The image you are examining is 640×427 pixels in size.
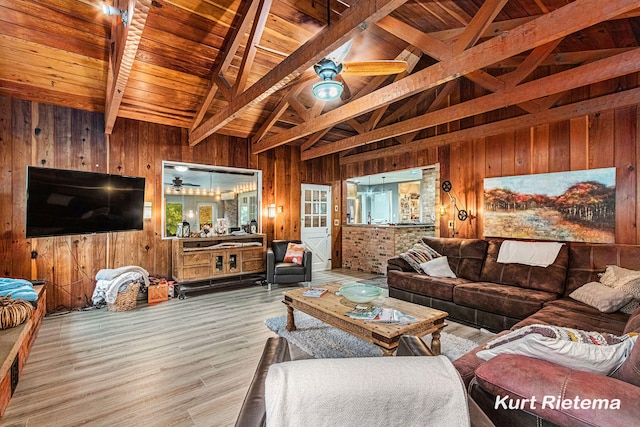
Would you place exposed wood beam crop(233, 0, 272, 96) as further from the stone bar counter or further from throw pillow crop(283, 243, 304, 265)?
the stone bar counter

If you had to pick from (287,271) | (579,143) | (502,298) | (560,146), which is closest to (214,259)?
(287,271)

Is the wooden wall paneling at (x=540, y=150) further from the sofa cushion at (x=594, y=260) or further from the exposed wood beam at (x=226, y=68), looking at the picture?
the exposed wood beam at (x=226, y=68)

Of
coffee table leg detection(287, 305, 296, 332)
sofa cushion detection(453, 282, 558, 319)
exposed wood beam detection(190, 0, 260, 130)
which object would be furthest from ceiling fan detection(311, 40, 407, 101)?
sofa cushion detection(453, 282, 558, 319)

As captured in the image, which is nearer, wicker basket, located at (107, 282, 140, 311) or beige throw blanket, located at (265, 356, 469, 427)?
beige throw blanket, located at (265, 356, 469, 427)

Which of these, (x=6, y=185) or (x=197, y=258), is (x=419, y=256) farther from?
(x=6, y=185)

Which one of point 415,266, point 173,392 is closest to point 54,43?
point 173,392

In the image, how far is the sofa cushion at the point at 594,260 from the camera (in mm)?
3078

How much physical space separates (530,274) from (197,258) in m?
4.71

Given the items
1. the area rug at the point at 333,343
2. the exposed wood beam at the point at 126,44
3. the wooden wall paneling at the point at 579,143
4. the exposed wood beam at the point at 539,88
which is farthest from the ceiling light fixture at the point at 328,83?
the wooden wall paneling at the point at 579,143

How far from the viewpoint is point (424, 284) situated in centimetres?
392

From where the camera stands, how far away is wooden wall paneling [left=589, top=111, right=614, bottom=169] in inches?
146

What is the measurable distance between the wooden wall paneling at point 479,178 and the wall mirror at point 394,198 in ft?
13.5

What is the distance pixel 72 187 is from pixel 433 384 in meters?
4.56

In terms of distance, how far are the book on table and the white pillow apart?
162 centimetres
